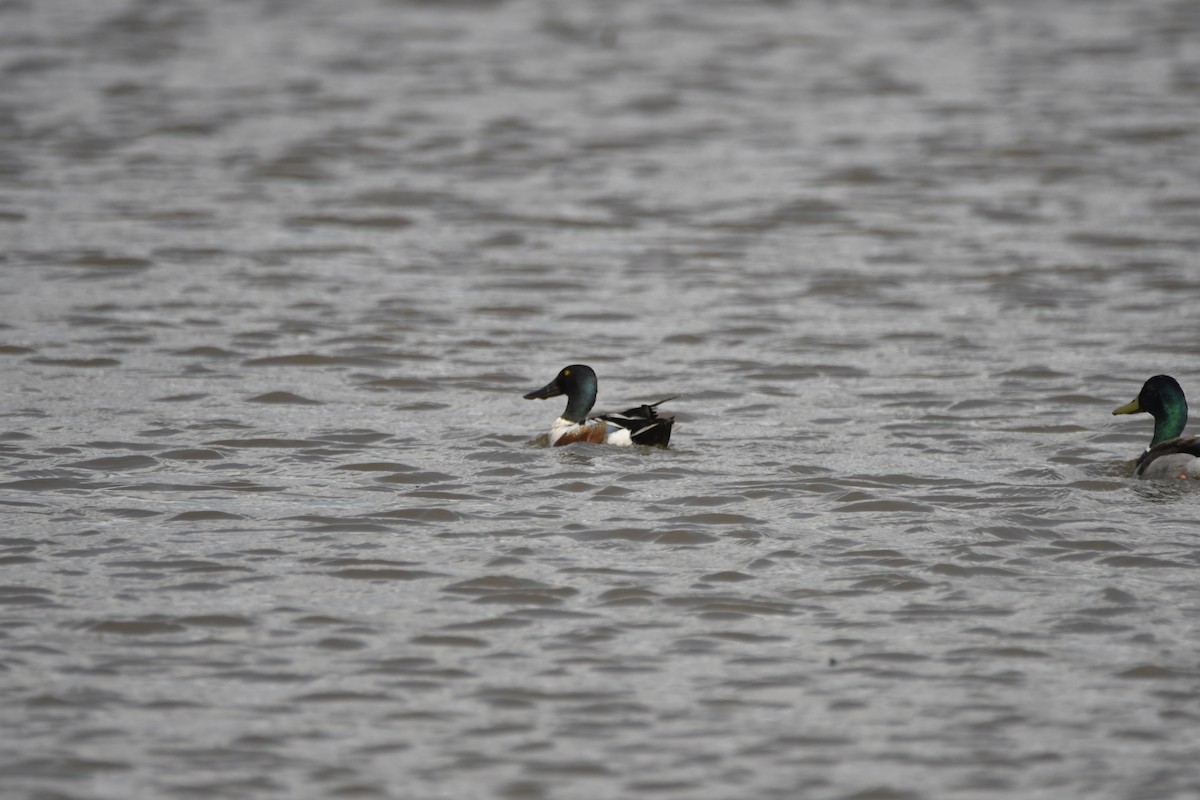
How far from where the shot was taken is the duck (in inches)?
336

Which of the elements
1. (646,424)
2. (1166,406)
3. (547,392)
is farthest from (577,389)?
(1166,406)

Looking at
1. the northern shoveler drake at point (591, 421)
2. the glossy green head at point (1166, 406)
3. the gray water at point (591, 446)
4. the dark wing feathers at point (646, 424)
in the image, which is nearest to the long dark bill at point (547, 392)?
the northern shoveler drake at point (591, 421)

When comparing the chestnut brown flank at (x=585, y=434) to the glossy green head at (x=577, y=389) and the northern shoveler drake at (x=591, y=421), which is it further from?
the glossy green head at (x=577, y=389)

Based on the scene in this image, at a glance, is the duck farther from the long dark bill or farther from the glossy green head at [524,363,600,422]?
the long dark bill

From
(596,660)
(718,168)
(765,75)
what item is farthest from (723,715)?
(765,75)

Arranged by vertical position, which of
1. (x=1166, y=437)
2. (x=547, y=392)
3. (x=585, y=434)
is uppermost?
(x=547, y=392)

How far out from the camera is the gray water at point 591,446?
591cm

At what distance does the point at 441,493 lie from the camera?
8.54 m

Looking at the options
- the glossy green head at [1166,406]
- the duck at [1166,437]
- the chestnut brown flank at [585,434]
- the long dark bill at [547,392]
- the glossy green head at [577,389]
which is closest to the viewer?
the duck at [1166,437]

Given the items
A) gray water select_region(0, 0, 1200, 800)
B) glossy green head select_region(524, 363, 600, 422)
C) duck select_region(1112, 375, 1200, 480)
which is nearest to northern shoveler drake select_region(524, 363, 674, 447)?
glossy green head select_region(524, 363, 600, 422)

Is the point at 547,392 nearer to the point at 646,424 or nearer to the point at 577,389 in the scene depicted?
the point at 577,389

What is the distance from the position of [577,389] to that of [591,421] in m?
0.26

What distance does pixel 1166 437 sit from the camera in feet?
29.8

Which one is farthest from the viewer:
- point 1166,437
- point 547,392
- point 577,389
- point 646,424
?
point 547,392
